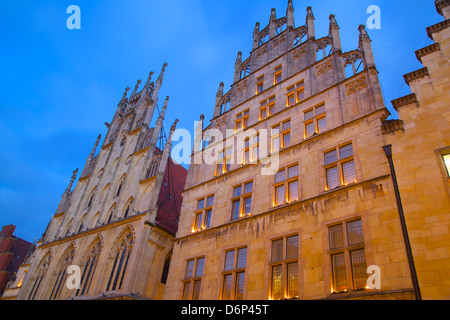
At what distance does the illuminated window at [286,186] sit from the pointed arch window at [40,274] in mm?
21340

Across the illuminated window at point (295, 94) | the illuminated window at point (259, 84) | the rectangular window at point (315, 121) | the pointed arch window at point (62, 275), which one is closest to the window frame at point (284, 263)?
the rectangular window at point (315, 121)

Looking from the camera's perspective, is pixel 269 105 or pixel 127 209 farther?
pixel 127 209

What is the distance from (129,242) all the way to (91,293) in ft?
12.1

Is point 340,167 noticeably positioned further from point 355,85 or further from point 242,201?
point 242,201

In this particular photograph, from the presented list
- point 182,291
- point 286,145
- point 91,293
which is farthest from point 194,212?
point 91,293

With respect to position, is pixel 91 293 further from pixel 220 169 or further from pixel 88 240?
pixel 220 169

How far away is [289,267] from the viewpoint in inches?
547

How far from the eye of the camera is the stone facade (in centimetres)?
1169

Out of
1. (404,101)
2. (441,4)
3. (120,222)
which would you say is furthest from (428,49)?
(120,222)

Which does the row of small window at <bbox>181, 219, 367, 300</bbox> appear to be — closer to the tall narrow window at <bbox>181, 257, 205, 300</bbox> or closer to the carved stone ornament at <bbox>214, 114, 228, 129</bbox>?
the tall narrow window at <bbox>181, 257, 205, 300</bbox>

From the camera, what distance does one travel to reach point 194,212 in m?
20.1

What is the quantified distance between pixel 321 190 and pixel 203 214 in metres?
7.17

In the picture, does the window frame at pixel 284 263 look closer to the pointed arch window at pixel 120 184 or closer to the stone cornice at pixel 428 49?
the stone cornice at pixel 428 49

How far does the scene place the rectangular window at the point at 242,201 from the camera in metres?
17.6
